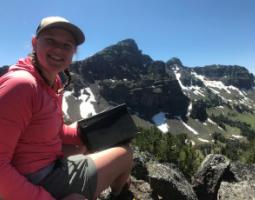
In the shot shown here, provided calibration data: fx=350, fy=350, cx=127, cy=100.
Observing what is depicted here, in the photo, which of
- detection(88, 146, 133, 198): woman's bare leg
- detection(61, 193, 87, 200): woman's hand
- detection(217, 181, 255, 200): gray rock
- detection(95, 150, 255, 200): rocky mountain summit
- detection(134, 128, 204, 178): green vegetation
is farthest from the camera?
detection(134, 128, 204, 178): green vegetation

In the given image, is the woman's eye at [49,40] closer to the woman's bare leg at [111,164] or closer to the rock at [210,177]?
the woman's bare leg at [111,164]

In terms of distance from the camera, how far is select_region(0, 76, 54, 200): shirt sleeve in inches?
189

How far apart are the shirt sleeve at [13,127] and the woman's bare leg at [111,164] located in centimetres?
141

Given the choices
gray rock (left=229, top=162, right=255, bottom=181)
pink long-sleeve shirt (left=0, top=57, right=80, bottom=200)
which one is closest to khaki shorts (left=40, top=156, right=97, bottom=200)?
pink long-sleeve shirt (left=0, top=57, right=80, bottom=200)

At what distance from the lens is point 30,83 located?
16.6ft

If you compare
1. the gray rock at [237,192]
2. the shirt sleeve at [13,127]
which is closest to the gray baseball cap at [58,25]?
the shirt sleeve at [13,127]

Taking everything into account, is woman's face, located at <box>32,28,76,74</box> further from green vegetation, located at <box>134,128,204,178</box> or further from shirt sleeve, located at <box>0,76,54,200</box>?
green vegetation, located at <box>134,128,204,178</box>

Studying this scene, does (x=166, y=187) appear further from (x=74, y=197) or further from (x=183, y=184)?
(x=74, y=197)

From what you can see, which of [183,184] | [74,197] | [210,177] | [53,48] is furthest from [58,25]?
[210,177]

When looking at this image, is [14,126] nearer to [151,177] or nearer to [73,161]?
[73,161]

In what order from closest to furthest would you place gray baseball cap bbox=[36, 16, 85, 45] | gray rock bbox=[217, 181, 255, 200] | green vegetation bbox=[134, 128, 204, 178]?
gray baseball cap bbox=[36, 16, 85, 45] → gray rock bbox=[217, 181, 255, 200] → green vegetation bbox=[134, 128, 204, 178]

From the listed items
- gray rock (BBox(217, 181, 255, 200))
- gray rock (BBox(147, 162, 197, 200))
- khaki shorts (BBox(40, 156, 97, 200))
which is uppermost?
khaki shorts (BBox(40, 156, 97, 200))

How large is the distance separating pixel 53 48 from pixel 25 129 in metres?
1.40

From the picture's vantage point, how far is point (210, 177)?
13.5 metres
